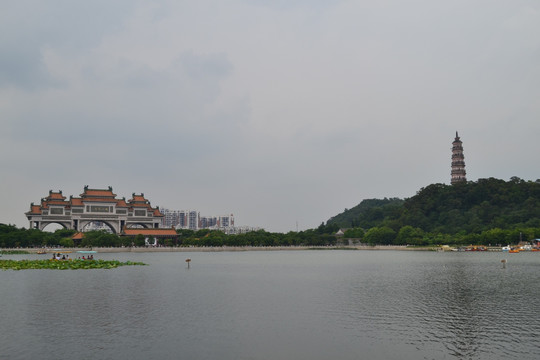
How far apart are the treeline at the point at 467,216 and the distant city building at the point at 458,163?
15195mm

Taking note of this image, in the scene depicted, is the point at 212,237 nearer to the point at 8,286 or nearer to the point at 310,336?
the point at 8,286

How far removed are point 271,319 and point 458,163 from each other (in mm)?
171163

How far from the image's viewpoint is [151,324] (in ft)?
86.5

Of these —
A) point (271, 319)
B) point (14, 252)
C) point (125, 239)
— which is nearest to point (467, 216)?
point (125, 239)

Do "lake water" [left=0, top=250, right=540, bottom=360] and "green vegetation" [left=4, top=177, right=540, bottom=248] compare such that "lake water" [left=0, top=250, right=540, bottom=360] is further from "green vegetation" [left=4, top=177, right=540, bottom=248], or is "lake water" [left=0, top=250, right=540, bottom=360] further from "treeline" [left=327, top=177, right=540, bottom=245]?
"treeline" [left=327, top=177, right=540, bottom=245]

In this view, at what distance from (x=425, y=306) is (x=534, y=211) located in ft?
404

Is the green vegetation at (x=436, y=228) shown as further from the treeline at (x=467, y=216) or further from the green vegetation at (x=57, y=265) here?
the green vegetation at (x=57, y=265)

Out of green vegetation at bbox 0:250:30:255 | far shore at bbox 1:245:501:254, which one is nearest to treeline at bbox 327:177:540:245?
far shore at bbox 1:245:501:254

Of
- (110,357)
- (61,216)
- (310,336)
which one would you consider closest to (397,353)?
(310,336)

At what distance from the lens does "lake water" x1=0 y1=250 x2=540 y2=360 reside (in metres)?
21.1

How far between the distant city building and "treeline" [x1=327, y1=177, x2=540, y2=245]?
49.9 ft

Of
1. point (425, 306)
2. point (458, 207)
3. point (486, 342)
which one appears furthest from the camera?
point (458, 207)

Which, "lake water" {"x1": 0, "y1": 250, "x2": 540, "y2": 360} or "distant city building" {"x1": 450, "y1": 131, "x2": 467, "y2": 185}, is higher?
"distant city building" {"x1": 450, "y1": 131, "x2": 467, "y2": 185}

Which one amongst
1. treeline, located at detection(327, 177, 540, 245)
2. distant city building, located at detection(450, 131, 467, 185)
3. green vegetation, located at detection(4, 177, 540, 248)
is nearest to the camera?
green vegetation, located at detection(4, 177, 540, 248)
